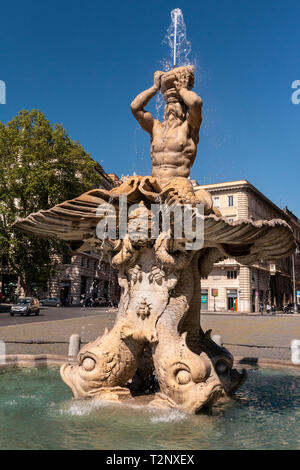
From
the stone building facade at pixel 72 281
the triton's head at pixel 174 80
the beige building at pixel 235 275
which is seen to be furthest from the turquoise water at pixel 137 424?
the beige building at pixel 235 275

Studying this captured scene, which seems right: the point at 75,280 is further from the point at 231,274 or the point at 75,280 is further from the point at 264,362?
the point at 264,362

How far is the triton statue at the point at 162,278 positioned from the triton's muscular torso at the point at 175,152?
0.05 feet

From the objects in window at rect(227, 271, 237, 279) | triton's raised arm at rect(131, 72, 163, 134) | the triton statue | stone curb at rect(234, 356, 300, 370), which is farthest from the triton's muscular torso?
window at rect(227, 271, 237, 279)

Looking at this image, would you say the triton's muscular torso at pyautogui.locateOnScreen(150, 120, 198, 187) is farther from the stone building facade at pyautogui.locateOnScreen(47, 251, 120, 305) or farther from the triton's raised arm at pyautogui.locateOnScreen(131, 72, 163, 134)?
the stone building facade at pyautogui.locateOnScreen(47, 251, 120, 305)

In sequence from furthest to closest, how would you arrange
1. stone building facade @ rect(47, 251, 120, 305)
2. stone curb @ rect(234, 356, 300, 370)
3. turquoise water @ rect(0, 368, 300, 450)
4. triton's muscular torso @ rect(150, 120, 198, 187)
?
1. stone building facade @ rect(47, 251, 120, 305)
2. stone curb @ rect(234, 356, 300, 370)
3. triton's muscular torso @ rect(150, 120, 198, 187)
4. turquoise water @ rect(0, 368, 300, 450)

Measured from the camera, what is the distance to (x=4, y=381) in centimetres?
626

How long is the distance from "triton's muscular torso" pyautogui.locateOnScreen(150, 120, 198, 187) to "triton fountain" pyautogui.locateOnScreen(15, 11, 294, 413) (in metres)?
0.01

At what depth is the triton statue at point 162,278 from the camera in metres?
4.63

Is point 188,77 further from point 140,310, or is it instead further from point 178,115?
point 140,310

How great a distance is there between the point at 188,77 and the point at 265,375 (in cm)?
503

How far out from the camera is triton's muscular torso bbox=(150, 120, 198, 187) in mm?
6090

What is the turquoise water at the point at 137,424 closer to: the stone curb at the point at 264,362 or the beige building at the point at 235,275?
the stone curb at the point at 264,362

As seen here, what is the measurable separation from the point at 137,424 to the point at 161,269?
1.80m
